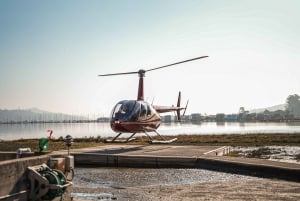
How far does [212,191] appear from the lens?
12438mm

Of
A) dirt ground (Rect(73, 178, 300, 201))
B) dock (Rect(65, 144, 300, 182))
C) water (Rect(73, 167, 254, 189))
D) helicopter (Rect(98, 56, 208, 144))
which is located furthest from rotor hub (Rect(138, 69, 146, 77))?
dirt ground (Rect(73, 178, 300, 201))

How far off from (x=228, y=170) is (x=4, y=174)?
405 inches

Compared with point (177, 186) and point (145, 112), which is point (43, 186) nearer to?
point (177, 186)

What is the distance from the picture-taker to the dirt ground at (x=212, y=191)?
1148cm

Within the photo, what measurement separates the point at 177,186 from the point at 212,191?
1.53 meters

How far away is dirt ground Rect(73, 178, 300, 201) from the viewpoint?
11477 mm

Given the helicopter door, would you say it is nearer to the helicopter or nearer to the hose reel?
the helicopter

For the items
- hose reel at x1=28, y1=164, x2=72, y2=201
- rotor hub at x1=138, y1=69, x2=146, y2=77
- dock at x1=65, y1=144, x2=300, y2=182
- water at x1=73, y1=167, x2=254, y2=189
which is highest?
rotor hub at x1=138, y1=69, x2=146, y2=77

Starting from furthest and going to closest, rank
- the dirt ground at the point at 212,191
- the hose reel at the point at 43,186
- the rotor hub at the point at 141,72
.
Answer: the rotor hub at the point at 141,72 < the dirt ground at the point at 212,191 < the hose reel at the point at 43,186

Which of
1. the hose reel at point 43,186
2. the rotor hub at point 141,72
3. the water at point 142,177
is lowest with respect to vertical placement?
the water at point 142,177

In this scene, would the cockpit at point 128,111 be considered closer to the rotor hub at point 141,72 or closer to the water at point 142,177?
the rotor hub at point 141,72

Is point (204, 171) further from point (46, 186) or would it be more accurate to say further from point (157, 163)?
point (46, 186)

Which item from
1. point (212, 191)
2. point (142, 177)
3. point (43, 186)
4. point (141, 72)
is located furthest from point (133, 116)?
point (43, 186)

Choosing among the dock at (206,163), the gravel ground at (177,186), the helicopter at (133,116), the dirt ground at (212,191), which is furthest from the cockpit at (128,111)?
the dirt ground at (212,191)
